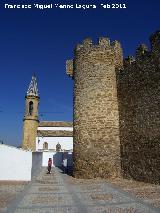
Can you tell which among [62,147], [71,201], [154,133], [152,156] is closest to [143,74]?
[154,133]

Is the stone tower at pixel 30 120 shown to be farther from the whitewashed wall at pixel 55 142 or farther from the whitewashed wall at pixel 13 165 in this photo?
the whitewashed wall at pixel 13 165

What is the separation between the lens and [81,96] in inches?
651

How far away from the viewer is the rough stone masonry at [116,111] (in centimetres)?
1355

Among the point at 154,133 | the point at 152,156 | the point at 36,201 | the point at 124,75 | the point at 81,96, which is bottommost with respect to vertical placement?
the point at 36,201

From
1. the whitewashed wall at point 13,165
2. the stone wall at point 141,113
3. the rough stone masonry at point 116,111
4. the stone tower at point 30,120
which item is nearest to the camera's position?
the stone wall at point 141,113

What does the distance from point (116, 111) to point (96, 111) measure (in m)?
1.18

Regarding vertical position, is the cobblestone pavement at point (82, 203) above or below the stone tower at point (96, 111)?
below

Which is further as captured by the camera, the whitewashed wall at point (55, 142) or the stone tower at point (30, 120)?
the whitewashed wall at point (55, 142)

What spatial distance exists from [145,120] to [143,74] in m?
2.38

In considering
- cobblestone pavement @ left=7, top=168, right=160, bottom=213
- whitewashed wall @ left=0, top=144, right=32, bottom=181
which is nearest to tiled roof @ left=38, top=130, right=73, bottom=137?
whitewashed wall @ left=0, top=144, right=32, bottom=181

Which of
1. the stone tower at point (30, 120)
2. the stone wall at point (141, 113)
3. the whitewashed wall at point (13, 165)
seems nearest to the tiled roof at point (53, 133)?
the stone tower at point (30, 120)

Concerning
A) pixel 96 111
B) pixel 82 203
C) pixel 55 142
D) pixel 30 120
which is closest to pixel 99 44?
pixel 96 111

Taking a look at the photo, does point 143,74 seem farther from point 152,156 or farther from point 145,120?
point 152,156

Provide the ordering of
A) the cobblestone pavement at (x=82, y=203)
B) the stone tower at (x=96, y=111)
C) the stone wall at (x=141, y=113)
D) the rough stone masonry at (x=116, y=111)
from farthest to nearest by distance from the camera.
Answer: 1. the stone tower at (x=96, y=111)
2. the rough stone masonry at (x=116, y=111)
3. the stone wall at (x=141, y=113)
4. the cobblestone pavement at (x=82, y=203)
